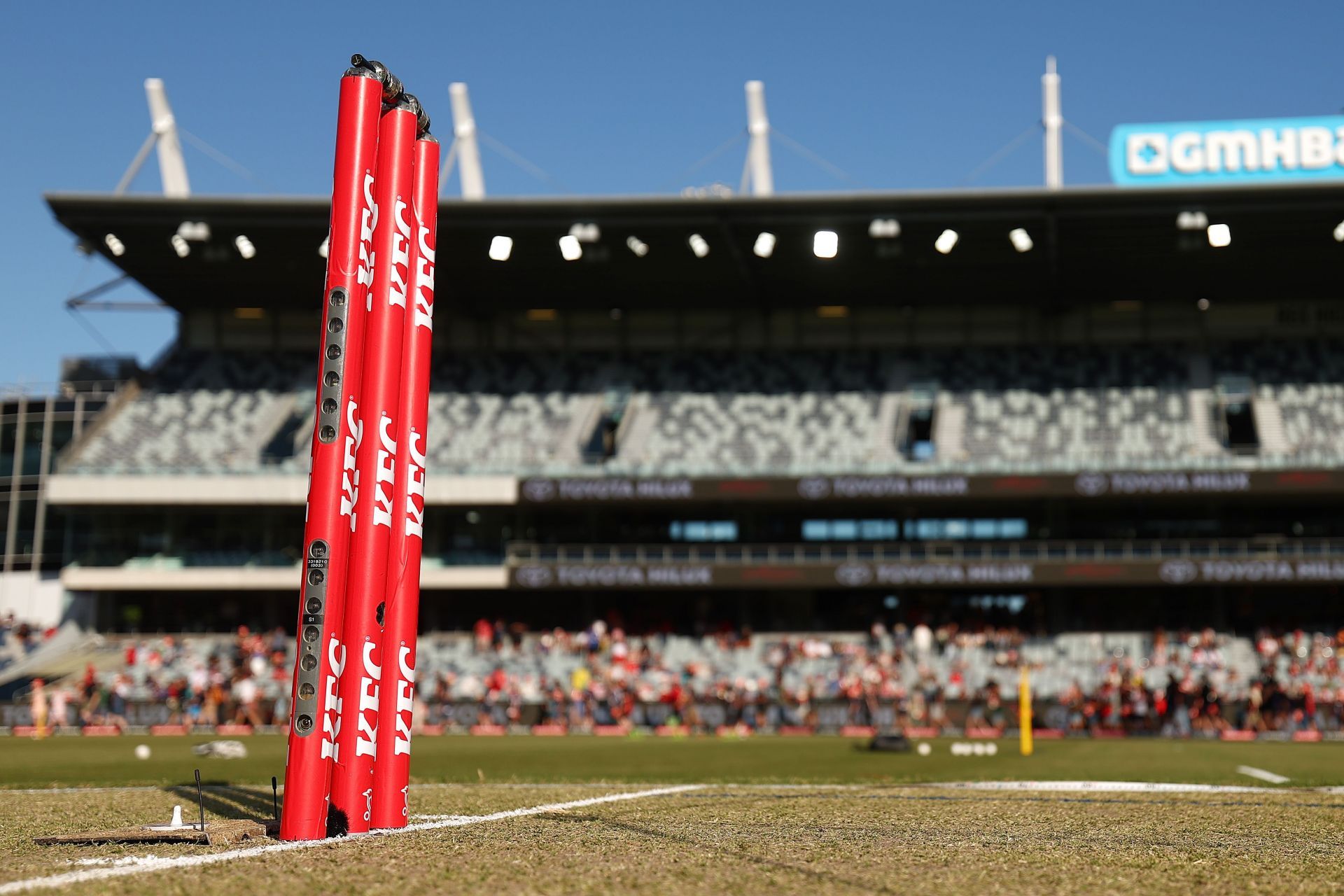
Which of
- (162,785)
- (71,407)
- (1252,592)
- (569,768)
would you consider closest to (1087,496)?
(1252,592)

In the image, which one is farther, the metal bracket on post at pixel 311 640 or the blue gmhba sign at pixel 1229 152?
the blue gmhba sign at pixel 1229 152

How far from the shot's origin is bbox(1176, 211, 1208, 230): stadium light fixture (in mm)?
40625

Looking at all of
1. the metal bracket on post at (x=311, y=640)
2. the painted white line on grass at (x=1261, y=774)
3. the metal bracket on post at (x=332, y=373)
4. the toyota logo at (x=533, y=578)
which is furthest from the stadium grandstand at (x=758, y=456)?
the metal bracket on post at (x=332, y=373)

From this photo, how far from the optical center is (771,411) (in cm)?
4831

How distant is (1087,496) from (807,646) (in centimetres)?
1060

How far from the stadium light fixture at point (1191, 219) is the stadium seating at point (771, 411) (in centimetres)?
778

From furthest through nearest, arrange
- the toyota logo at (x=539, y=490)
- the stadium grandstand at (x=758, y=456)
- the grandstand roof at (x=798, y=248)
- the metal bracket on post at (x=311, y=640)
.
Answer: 1. the toyota logo at (x=539, y=490)
2. the grandstand roof at (x=798, y=248)
3. the stadium grandstand at (x=758, y=456)
4. the metal bracket on post at (x=311, y=640)

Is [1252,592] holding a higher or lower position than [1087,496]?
lower

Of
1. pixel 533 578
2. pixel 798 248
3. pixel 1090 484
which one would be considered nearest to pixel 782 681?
pixel 533 578

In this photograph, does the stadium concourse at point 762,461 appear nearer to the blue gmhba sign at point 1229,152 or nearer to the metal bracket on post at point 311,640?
the blue gmhba sign at point 1229,152

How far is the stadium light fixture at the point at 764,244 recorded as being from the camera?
43.1 meters

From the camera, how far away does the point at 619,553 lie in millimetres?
43688

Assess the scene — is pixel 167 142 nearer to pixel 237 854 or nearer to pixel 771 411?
pixel 771 411

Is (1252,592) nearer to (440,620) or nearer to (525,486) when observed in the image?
(525,486)
